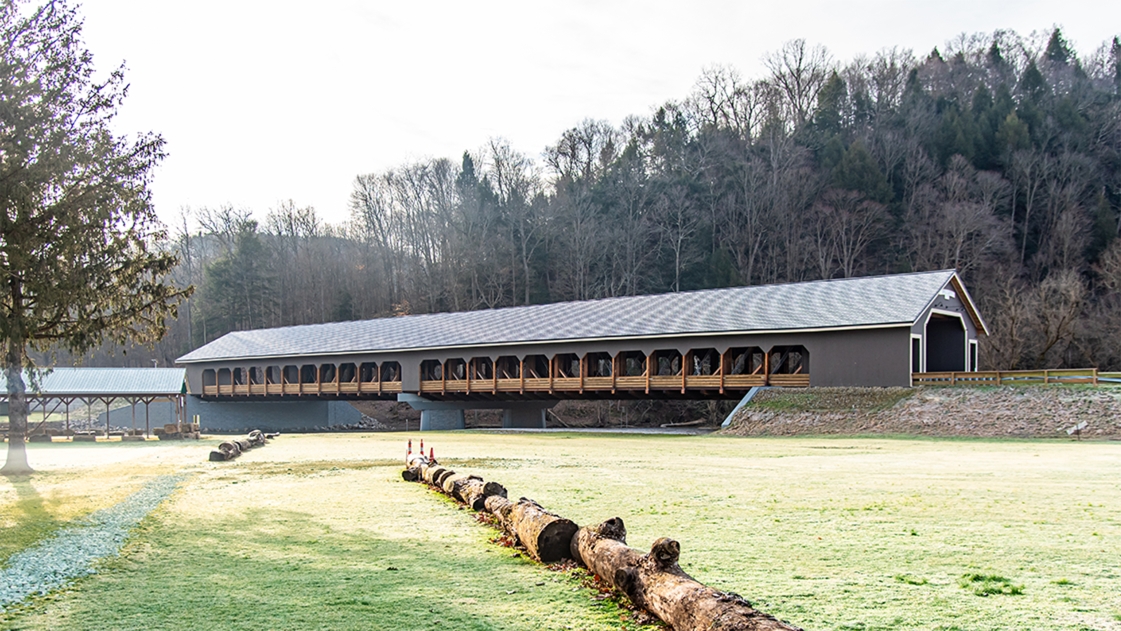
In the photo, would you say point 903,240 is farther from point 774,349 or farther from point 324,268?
point 324,268

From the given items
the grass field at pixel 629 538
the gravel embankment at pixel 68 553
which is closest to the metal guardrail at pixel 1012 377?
the grass field at pixel 629 538

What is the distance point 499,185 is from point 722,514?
5709 centimetres

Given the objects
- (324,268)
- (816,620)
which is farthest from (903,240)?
(816,620)

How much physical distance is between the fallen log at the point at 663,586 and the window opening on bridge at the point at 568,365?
29.7m

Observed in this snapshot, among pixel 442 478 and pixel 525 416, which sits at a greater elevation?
pixel 442 478

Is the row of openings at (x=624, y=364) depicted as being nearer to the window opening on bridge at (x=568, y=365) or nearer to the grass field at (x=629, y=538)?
the window opening on bridge at (x=568, y=365)

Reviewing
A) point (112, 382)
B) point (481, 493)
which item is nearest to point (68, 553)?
point (481, 493)

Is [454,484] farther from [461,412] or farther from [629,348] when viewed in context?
[461,412]

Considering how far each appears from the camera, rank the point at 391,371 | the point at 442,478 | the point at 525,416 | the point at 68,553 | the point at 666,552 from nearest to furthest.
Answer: the point at 666,552
the point at 68,553
the point at 442,478
the point at 525,416
the point at 391,371

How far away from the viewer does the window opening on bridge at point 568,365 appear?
37062 millimetres

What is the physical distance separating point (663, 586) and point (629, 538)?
106 inches

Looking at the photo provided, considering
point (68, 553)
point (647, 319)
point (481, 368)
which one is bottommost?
point (68, 553)

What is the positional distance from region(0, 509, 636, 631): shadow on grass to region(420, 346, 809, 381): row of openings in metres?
24.1

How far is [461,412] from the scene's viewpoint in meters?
40.7
